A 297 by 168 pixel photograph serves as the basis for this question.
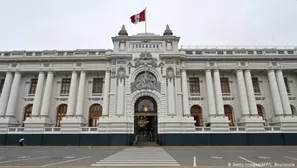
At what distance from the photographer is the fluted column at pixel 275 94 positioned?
2411 cm

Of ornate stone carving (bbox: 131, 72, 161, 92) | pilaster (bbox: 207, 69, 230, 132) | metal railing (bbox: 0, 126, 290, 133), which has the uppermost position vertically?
ornate stone carving (bbox: 131, 72, 161, 92)

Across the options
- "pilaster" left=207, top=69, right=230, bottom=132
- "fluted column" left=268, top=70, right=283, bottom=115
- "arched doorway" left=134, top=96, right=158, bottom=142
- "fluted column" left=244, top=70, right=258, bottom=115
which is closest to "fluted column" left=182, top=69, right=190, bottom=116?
"pilaster" left=207, top=69, right=230, bottom=132

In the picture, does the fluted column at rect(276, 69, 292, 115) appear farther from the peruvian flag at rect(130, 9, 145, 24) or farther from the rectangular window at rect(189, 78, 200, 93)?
the peruvian flag at rect(130, 9, 145, 24)

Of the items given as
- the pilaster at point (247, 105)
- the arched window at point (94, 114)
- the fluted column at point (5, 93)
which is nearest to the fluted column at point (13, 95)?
the fluted column at point (5, 93)

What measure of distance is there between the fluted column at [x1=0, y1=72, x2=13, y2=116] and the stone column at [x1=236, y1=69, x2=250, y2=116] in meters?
35.1

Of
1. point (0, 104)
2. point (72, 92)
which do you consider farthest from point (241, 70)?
point (0, 104)

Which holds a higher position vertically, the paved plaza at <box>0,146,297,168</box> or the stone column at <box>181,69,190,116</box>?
the stone column at <box>181,69,190,116</box>

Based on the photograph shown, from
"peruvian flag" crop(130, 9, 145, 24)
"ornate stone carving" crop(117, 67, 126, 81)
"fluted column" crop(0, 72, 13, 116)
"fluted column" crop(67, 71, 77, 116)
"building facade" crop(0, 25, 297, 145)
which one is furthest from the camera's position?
"peruvian flag" crop(130, 9, 145, 24)

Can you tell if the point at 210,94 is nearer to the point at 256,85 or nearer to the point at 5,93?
the point at 256,85

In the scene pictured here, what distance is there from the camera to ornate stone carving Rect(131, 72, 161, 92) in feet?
80.9

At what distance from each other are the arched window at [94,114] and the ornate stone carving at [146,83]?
647 cm

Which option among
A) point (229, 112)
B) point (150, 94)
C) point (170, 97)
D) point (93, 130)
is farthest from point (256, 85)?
point (93, 130)

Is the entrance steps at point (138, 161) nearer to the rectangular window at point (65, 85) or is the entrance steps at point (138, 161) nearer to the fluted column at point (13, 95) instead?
the rectangular window at point (65, 85)

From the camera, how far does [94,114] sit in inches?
1025
